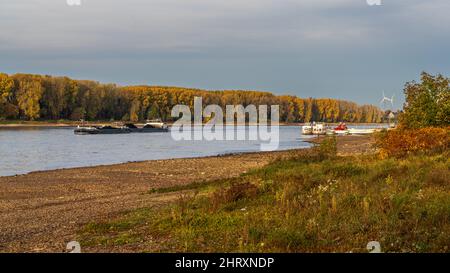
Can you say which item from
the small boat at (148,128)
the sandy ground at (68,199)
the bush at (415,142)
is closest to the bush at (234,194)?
the sandy ground at (68,199)

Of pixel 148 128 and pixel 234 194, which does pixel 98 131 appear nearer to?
pixel 148 128

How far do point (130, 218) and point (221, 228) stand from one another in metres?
3.51

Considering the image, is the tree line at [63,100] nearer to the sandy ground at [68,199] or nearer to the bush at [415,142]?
the sandy ground at [68,199]

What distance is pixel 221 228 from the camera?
1183cm

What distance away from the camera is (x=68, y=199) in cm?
2131

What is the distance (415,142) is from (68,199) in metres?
16.0

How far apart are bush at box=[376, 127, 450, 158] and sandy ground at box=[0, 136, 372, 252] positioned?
10128 mm

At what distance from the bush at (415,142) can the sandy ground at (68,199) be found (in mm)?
10128

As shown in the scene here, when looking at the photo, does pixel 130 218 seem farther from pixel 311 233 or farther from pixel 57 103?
pixel 57 103

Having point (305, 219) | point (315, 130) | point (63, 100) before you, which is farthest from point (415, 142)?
point (63, 100)

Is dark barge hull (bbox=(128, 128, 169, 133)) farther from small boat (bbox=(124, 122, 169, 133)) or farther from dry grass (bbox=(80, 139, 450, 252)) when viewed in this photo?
dry grass (bbox=(80, 139, 450, 252))

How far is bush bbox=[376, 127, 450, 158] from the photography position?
25594mm

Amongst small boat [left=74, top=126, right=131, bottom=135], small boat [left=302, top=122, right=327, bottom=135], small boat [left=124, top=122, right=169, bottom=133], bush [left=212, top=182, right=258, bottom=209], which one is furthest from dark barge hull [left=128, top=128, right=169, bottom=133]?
bush [left=212, top=182, right=258, bottom=209]
